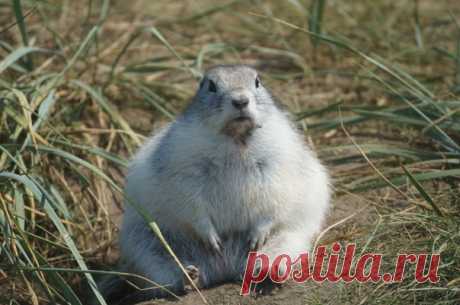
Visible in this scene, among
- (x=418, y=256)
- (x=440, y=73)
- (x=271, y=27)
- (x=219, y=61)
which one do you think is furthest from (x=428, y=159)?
(x=271, y=27)

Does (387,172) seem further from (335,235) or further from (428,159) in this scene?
(335,235)

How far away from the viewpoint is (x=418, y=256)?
4285 millimetres

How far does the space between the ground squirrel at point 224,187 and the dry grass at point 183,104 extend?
1.16 ft

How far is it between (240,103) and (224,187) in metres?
0.56

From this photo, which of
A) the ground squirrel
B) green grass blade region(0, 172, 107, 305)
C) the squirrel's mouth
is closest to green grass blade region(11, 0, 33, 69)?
green grass blade region(0, 172, 107, 305)

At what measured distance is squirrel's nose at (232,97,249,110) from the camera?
4.20 m

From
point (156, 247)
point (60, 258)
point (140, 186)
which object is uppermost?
point (140, 186)

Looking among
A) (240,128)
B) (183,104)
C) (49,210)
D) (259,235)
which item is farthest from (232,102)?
(183,104)

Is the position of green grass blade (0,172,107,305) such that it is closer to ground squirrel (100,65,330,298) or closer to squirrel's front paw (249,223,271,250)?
ground squirrel (100,65,330,298)

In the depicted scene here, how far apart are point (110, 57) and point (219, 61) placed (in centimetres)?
115

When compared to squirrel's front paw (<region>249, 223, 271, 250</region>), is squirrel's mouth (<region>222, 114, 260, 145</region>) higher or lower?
higher

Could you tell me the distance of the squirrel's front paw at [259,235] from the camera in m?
4.54

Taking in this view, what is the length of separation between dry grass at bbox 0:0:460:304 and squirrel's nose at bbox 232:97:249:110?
2.98 ft

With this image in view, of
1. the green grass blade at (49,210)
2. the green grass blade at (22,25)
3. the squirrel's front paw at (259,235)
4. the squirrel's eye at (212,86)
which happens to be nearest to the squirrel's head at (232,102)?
the squirrel's eye at (212,86)
